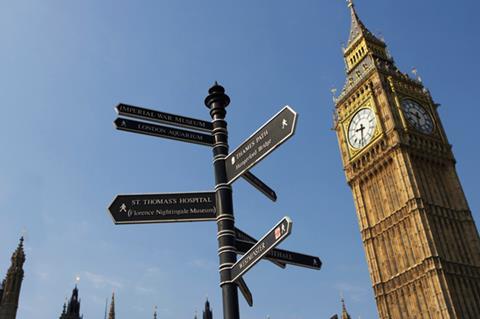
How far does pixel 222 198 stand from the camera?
6730 mm

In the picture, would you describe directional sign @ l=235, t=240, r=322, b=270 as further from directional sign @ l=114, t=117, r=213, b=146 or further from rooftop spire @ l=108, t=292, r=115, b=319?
rooftop spire @ l=108, t=292, r=115, b=319

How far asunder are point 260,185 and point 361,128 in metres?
47.3

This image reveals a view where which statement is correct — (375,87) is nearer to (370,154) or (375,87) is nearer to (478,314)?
(370,154)

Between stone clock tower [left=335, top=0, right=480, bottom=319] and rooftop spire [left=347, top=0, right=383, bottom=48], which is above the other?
rooftop spire [left=347, top=0, right=383, bottom=48]

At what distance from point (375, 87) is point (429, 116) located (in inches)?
278

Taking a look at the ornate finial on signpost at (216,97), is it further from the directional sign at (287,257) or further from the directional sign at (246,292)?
the directional sign at (246,292)

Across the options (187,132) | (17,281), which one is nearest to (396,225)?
(17,281)

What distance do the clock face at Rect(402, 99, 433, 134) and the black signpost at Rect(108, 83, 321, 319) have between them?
47388mm

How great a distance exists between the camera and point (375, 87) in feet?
173

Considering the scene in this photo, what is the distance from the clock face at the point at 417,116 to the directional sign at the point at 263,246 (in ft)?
159

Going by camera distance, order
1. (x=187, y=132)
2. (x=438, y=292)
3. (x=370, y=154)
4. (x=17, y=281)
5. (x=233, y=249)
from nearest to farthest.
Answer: (x=233, y=249), (x=187, y=132), (x=17, y=281), (x=438, y=292), (x=370, y=154)

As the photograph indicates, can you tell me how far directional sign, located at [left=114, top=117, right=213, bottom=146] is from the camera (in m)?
7.16

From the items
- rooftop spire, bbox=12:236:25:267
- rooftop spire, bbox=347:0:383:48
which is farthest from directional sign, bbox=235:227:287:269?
rooftop spire, bbox=347:0:383:48

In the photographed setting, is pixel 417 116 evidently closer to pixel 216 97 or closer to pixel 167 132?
pixel 216 97
